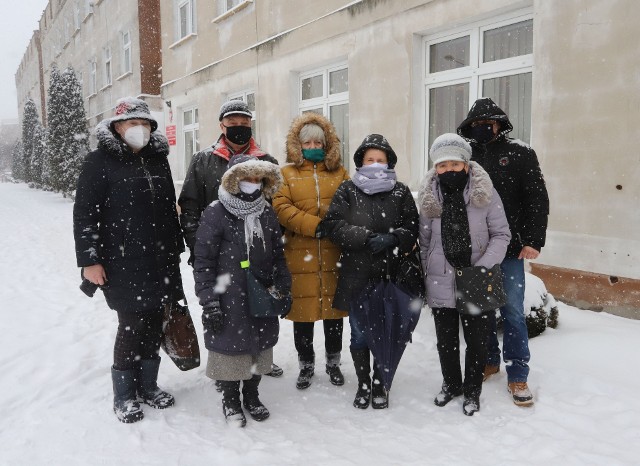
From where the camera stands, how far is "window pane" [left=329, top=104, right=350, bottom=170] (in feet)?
25.3

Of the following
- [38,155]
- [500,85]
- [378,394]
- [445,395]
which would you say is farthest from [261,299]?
[38,155]

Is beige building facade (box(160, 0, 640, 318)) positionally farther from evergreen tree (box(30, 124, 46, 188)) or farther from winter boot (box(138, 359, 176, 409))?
evergreen tree (box(30, 124, 46, 188))

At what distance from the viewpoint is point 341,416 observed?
3.16m

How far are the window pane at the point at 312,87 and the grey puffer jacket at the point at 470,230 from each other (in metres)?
5.46

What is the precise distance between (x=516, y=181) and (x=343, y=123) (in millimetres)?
4961

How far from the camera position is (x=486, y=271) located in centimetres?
297

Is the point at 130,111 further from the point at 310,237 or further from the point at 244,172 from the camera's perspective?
the point at 310,237

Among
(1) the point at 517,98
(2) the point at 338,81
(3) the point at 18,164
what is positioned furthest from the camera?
(3) the point at 18,164

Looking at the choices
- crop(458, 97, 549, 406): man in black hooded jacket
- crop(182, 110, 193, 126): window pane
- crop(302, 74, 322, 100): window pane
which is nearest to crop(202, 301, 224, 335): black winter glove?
crop(458, 97, 549, 406): man in black hooded jacket

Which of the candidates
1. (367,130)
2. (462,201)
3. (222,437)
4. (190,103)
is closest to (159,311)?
(222,437)

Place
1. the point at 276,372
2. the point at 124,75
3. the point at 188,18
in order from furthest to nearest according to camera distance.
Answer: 1. the point at 124,75
2. the point at 188,18
3. the point at 276,372

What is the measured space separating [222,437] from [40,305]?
12.9 feet

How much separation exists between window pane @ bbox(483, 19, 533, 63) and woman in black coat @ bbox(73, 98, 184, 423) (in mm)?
3913

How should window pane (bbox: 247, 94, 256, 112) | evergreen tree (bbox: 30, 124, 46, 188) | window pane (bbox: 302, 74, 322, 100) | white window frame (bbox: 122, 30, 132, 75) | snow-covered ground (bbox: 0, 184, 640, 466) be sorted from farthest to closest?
1. evergreen tree (bbox: 30, 124, 46, 188)
2. white window frame (bbox: 122, 30, 132, 75)
3. window pane (bbox: 247, 94, 256, 112)
4. window pane (bbox: 302, 74, 322, 100)
5. snow-covered ground (bbox: 0, 184, 640, 466)
